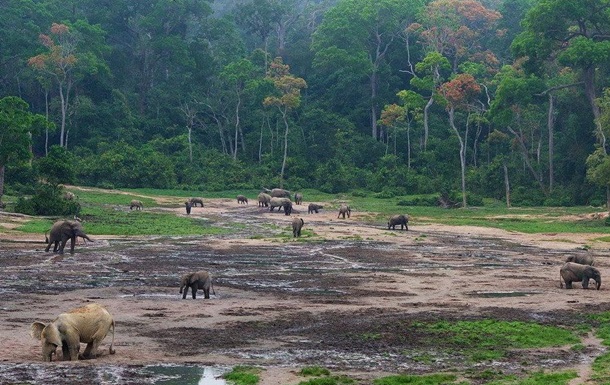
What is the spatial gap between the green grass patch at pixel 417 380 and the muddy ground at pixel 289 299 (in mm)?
384

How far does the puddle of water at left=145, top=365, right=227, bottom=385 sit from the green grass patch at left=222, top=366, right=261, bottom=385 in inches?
5.7

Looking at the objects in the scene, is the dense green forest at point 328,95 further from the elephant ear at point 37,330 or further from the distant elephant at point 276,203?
the elephant ear at point 37,330

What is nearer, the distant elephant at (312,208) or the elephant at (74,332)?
the elephant at (74,332)

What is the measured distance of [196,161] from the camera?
82.6 metres

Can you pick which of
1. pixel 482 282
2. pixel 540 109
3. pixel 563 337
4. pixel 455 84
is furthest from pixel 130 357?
pixel 540 109

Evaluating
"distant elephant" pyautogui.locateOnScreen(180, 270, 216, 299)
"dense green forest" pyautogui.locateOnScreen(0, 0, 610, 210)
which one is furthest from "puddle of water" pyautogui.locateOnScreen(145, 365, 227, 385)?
"dense green forest" pyautogui.locateOnScreen(0, 0, 610, 210)

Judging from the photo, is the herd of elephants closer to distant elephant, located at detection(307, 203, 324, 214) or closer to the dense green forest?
distant elephant, located at detection(307, 203, 324, 214)

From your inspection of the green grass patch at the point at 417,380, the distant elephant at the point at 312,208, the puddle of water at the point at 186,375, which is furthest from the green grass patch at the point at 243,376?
the distant elephant at the point at 312,208

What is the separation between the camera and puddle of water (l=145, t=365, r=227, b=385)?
1528 cm

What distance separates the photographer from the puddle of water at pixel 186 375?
15.3m

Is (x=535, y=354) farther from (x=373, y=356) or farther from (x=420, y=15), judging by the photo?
(x=420, y=15)

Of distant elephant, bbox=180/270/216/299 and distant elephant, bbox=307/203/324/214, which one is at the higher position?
distant elephant, bbox=307/203/324/214

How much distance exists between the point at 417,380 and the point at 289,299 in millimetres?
9591

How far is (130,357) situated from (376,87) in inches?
3181
